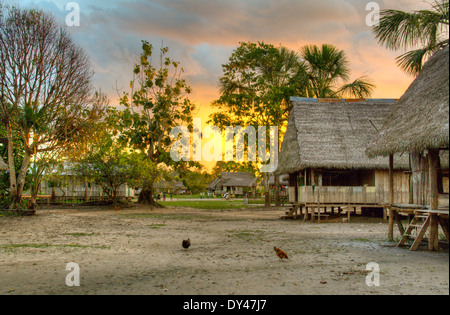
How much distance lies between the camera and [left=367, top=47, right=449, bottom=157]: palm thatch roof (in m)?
8.32

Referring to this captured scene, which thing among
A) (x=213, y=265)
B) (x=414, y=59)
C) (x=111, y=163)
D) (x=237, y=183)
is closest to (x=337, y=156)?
(x=414, y=59)

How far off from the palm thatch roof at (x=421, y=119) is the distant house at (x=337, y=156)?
8375 mm

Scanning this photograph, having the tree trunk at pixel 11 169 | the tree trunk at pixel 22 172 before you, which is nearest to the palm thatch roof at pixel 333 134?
the tree trunk at pixel 22 172

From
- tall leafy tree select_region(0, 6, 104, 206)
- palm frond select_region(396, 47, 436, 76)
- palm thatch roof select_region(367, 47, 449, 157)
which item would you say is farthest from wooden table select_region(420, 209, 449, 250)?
tall leafy tree select_region(0, 6, 104, 206)

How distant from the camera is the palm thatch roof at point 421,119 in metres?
8.32

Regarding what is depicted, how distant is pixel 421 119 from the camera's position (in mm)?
9250

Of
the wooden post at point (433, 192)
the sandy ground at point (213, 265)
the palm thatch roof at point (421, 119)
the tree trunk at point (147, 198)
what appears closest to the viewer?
the sandy ground at point (213, 265)

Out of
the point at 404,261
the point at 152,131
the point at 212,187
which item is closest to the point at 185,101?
the point at 152,131

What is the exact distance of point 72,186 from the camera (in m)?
41.3

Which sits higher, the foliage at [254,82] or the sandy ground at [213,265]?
the foliage at [254,82]

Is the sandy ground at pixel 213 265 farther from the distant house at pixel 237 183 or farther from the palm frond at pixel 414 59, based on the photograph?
the distant house at pixel 237 183

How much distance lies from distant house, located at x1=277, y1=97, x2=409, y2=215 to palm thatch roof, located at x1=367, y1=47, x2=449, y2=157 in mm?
8375

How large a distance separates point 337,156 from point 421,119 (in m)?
10.5

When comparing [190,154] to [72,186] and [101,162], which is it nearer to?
[101,162]
